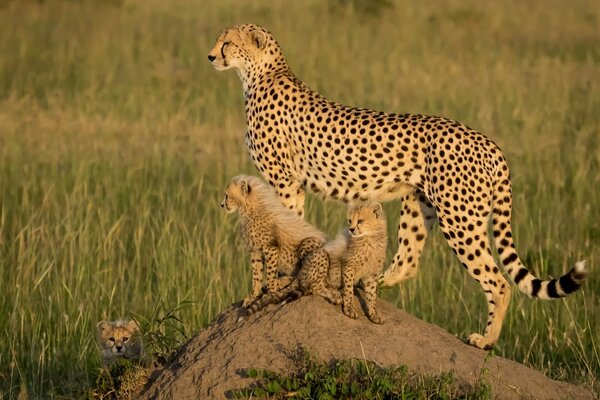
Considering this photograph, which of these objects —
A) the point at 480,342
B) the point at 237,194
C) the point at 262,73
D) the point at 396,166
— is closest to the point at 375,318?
the point at 480,342

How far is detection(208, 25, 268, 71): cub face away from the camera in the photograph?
276 inches

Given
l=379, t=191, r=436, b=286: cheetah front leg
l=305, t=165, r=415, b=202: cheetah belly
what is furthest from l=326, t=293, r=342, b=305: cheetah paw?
l=305, t=165, r=415, b=202: cheetah belly

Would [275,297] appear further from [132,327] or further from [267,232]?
[132,327]

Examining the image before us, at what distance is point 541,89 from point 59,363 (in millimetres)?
7400

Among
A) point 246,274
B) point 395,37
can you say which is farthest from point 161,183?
point 395,37

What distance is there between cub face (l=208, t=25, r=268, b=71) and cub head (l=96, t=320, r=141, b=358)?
1433 millimetres

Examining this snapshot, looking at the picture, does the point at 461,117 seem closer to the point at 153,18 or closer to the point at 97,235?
the point at 97,235

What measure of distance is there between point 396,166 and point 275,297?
1.18 meters

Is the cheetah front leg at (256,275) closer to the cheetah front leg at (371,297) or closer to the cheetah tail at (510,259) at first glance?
the cheetah front leg at (371,297)

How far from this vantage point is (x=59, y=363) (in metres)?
7.23

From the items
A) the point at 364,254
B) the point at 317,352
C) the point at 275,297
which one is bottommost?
the point at 317,352

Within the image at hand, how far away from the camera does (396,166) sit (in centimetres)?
648

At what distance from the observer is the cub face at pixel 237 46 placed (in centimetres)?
700

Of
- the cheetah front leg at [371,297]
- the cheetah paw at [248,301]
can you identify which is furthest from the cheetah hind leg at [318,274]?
the cheetah paw at [248,301]
